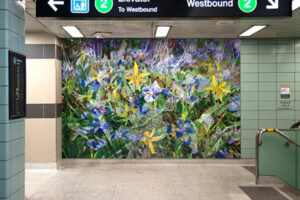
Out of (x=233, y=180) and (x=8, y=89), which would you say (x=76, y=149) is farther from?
(x=8, y=89)

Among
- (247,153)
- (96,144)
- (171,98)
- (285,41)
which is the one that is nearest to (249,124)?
(247,153)

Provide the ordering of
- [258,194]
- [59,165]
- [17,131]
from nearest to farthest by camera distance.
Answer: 1. [17,131]
2. [258,194]
3. [59,165]

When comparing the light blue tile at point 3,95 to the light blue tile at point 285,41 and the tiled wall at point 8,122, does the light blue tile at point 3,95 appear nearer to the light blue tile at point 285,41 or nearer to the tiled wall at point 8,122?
the tiled wall at point 8,122

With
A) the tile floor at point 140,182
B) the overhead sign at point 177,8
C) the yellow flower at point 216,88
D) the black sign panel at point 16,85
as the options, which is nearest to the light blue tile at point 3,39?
the black sign panel at point 16,85

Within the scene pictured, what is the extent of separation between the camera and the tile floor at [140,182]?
548cm

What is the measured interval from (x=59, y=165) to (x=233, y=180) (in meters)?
3.69

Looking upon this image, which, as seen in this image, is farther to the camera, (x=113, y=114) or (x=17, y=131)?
(x=113, y=114)

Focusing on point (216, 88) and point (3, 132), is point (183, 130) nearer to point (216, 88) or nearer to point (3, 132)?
point (216, 88)

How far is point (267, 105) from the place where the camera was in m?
7.94

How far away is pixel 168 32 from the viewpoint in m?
7.10

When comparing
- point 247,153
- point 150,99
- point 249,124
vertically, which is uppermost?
point 150,99

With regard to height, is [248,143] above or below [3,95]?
below

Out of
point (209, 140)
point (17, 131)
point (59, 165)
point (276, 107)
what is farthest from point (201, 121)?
point (17, 131)

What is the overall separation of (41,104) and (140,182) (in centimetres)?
A: 274
